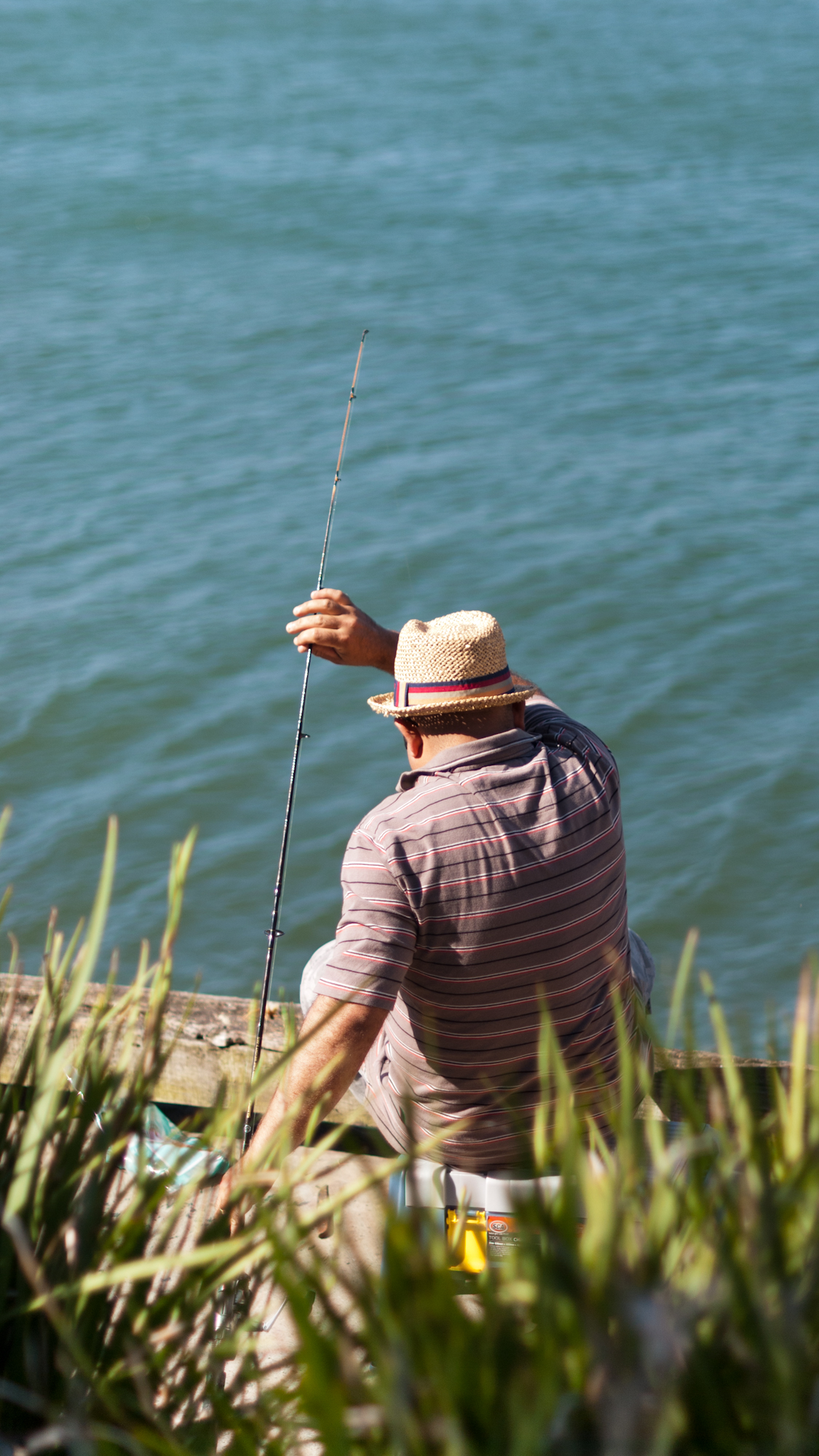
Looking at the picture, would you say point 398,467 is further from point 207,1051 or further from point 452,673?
point 452,673

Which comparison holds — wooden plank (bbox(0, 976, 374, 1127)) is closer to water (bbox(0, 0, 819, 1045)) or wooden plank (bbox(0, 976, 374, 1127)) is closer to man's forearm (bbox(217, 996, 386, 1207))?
man's forearm (bbox(217, 996, 386, 1207))

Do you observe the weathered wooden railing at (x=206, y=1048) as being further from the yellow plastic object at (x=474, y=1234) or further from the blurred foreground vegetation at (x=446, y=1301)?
the blurred foreground vegetation at (x=446, y=1301)

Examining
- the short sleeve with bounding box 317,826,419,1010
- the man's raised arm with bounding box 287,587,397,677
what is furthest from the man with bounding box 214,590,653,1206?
the man's raised arm with bounding box 287,587,397,677

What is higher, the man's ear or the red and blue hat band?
the red and blue hat band

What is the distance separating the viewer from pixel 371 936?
243cm

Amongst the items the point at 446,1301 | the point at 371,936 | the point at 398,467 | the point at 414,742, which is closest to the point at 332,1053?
the point at 371,936

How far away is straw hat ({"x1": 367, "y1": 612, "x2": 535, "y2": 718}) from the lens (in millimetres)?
2709

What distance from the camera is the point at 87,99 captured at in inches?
878

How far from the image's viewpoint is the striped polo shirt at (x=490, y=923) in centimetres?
246

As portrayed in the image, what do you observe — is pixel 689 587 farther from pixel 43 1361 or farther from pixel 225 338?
pixel 43 1361

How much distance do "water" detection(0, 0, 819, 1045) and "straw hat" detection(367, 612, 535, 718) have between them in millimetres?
1178

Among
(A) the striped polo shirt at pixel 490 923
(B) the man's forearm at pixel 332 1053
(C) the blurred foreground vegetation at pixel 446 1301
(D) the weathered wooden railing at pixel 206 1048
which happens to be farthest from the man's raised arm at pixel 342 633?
(C) the blurred foreground vegetation at pixel 446 1301

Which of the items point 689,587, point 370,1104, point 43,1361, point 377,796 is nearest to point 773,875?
point 377,796

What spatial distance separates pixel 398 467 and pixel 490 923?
26.3ft
